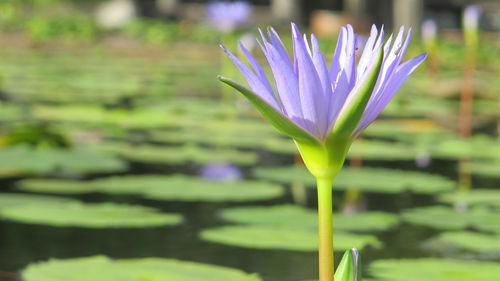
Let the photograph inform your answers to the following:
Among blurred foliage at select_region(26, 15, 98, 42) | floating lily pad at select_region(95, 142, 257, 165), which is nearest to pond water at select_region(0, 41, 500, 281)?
floating lily pad at select_region(95, 142, 257, 165)

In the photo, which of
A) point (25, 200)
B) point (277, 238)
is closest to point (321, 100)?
point (277, 238)

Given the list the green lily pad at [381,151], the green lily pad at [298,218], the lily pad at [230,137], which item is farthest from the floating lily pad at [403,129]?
the green lily pad at [298,218]

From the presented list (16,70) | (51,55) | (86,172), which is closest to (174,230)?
(86,172)

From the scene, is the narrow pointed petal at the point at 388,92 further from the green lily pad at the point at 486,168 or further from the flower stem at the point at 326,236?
the green lily pad at the point at 486,168

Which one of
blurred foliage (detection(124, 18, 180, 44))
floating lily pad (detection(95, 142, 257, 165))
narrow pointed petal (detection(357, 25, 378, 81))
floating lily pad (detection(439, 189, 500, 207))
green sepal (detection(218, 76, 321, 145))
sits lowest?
floating lily pad (detection(439, 189, 500, 207))

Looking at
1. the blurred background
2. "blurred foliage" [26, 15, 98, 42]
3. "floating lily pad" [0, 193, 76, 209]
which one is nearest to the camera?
the blurred background

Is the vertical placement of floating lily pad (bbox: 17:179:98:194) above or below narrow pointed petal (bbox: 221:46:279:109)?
below

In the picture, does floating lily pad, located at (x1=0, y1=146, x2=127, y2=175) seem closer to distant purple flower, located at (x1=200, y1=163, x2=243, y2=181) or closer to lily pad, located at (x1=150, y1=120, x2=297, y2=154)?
distant purple flower, located at (x1=200, y1=163, x2=243, y2=181)
